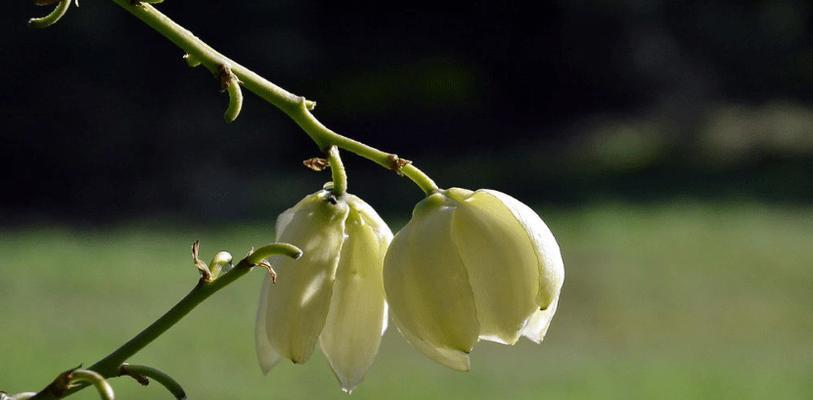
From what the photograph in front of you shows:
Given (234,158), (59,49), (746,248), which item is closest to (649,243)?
(746,248)

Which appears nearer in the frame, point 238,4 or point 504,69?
point 238,4

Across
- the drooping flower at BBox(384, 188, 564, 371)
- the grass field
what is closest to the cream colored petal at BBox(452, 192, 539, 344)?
the drooping flower at BBox(384, 188, 564, 371)

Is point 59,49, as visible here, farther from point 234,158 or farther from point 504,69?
point 504,69

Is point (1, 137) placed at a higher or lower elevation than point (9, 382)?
higher

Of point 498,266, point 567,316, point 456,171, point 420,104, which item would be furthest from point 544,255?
point 420,104

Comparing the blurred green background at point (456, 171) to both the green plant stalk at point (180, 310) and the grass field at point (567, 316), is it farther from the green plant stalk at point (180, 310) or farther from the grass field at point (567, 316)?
the green plant stalk at point (180, 310)

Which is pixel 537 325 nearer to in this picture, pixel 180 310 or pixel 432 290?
pixel 432 290

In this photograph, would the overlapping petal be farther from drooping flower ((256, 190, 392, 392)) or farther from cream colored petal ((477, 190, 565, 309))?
cream colored petal ((477, 190, 565, 309))

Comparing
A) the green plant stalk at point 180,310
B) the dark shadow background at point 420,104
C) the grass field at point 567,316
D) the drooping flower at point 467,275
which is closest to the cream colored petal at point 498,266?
A: the drooping flower at point 467,275
